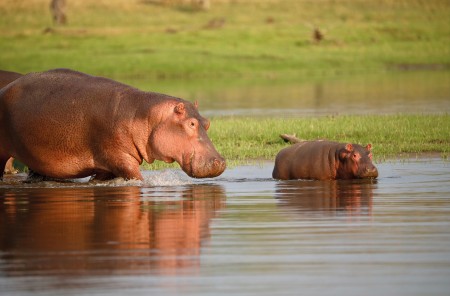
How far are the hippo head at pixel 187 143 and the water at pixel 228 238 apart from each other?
9.9 inches

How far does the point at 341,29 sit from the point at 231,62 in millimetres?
11744

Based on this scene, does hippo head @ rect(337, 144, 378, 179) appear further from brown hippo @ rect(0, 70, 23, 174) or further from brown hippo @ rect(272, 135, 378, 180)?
brown hippo @ rect(0, 70, 23, 174)

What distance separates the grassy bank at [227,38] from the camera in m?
45.3

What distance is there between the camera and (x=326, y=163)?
40.7 ft

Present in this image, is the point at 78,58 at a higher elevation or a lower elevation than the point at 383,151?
higher

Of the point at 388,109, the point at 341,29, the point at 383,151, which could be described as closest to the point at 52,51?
the point at 341,29

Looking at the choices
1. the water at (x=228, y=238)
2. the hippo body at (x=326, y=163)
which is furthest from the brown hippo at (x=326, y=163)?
the water at (x=228, y=238)

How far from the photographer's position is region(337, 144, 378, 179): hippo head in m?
12.0

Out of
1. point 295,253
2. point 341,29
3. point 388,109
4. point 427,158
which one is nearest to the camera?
point 295,253

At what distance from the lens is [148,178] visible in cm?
1214

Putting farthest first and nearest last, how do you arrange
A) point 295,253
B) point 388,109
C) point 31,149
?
1. point 388,109
2. point 31,149
3. point 295,253

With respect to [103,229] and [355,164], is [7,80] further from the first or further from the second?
[103,229]

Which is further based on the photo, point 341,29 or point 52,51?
point 341,29

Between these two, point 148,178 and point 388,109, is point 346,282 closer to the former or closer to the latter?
point 148,178
